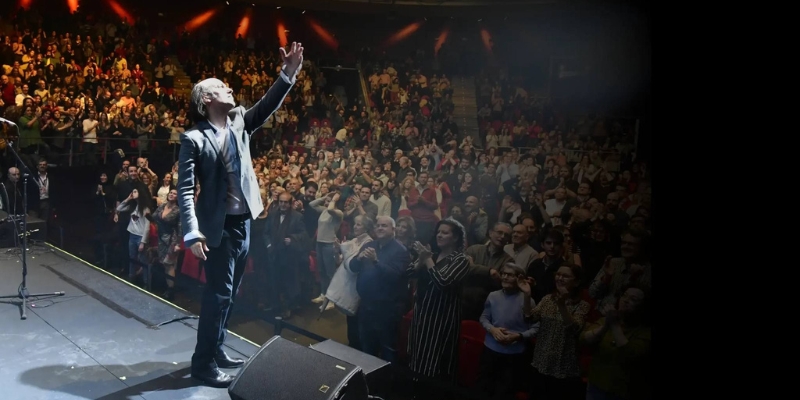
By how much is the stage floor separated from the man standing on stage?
29 centimetres

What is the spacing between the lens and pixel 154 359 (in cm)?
301

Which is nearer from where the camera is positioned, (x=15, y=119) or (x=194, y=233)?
(x=194, y=233)

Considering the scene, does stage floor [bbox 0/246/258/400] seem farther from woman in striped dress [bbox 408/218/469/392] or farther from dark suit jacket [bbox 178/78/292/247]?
woman in striped dress [bbox 408/218/469/392]

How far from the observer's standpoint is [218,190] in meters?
2.59

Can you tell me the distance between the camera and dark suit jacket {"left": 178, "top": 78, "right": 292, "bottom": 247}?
2.47 m

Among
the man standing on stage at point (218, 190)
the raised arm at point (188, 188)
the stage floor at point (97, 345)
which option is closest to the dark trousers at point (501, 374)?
the stage floor at point (97, 345)

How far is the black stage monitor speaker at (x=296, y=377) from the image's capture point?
2.29 m

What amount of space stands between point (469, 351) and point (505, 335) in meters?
0.35

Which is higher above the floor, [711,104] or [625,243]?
[711,104]

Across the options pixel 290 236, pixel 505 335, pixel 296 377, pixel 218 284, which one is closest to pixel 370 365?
pixel 296 377

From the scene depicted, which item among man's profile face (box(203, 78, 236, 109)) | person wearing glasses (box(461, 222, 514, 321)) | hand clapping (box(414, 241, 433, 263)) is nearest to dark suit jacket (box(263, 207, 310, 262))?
hand clapping (box(414, 241, 433, 263))

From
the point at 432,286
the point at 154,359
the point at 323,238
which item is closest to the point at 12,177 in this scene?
the point at 323,238

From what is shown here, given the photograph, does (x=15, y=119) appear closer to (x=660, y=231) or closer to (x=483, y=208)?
(x=483, y=208)

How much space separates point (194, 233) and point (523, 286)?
1927 millimetres
